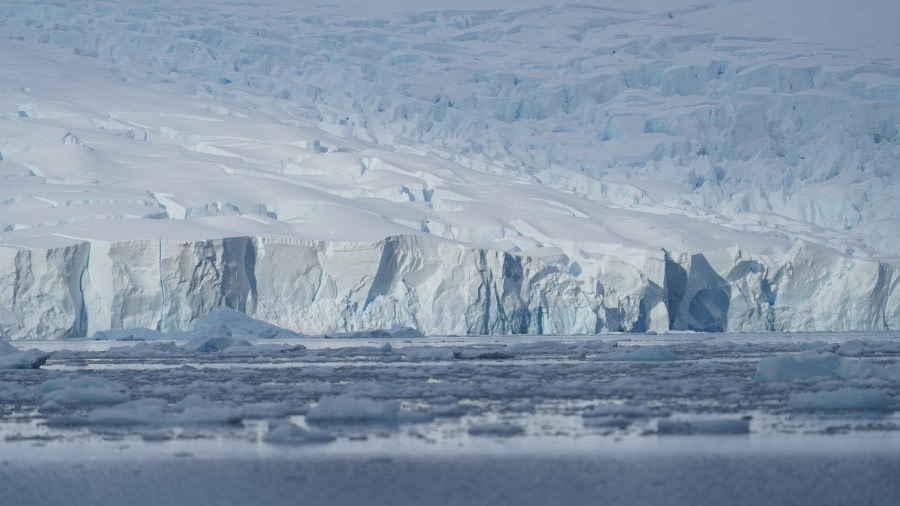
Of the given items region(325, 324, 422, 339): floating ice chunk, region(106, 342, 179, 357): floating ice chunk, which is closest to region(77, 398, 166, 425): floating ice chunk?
region(106, 342, 179, 357): floating ice chunk

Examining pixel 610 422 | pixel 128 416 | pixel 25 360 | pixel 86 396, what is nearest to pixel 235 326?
pixel 25 360

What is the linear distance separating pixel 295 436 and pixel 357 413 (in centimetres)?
96

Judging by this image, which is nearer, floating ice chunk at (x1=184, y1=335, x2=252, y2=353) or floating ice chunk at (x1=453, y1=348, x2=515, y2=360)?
floating ice chunk at (x1=453, y1=348, x2=515, y2=360)

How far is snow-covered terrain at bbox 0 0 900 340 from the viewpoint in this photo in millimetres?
25625

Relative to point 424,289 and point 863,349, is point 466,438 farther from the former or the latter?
point 424,289

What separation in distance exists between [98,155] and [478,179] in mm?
11648

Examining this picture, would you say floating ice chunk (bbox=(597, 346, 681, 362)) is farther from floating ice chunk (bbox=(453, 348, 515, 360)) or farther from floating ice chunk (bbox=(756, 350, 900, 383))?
floating ice chunk (bbox=(756, 350, 900, 383))

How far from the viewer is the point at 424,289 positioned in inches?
1029

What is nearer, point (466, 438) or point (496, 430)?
point (466, 438)

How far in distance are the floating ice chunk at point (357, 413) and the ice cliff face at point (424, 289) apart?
17354 mm

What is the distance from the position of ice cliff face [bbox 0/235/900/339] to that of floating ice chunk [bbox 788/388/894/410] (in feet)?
59.0

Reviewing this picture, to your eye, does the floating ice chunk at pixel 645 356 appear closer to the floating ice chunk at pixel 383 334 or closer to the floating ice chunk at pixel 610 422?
the floating ice chunk at pixel 610 422

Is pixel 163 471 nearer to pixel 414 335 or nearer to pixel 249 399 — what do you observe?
pixel 249 399

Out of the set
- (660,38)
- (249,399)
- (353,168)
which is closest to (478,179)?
(353,168)
